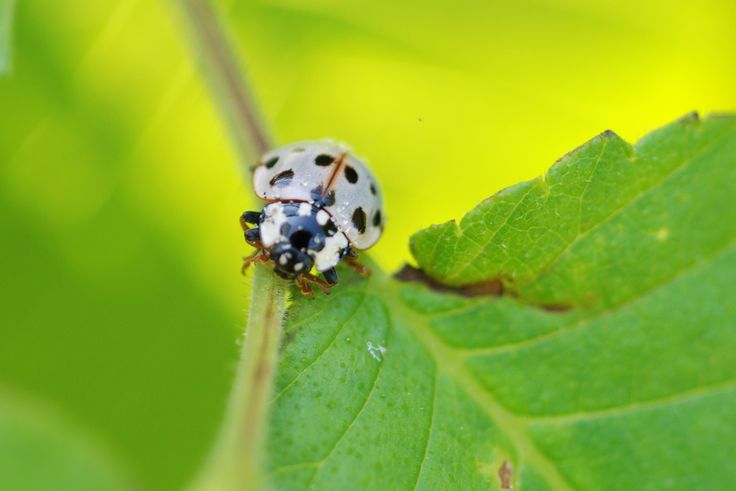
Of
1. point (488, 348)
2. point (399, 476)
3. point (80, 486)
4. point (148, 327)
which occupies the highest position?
point (148, 327)

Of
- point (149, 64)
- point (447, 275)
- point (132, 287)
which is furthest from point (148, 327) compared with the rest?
point (447, 275)

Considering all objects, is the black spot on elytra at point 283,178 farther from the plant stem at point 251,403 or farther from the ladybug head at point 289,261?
the plant stem at point 251,403

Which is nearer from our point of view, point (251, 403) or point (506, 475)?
point (251, 403)

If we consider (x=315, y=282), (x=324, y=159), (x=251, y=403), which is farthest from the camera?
(x=324, y=159)

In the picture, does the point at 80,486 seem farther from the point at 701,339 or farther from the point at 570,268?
the point at 701,339

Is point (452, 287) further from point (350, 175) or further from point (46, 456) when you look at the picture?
point (46, 456)

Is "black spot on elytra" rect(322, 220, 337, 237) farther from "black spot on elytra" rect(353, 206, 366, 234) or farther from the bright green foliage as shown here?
the bright green foliage

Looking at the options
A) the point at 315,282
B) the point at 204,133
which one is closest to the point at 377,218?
the point at 315,282

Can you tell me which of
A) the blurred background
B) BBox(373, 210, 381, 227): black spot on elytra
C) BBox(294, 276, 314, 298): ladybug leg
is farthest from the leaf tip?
the blurred background
